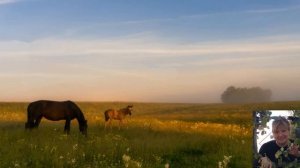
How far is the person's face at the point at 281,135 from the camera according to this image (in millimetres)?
7070

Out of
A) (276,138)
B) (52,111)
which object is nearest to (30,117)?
(52,111)

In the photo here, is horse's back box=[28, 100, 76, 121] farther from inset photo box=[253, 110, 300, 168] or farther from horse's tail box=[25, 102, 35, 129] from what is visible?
inset photo box=[253, 110, 300, 168]

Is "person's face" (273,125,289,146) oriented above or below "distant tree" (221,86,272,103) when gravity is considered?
below

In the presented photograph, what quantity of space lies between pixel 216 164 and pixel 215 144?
4.03 metres

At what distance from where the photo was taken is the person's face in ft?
23.2

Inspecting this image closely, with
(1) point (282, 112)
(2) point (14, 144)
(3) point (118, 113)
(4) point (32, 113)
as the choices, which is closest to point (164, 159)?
(2) point (14, 144)

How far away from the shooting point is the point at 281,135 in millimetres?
7117

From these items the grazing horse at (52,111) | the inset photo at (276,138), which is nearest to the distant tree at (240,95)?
the grazing horse at (52,111)

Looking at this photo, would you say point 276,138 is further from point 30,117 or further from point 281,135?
point 30,117

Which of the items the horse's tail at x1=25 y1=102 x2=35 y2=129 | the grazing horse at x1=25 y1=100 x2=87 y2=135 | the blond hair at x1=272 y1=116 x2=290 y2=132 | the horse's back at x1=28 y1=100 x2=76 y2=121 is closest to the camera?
the blond hair at x1=272 y1=116 x2=290 y2=132

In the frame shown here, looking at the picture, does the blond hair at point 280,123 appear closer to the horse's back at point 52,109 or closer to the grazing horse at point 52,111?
the grazing horse at point 52,111

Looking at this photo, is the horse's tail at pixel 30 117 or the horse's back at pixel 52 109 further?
the horse's back at pixel 52 109

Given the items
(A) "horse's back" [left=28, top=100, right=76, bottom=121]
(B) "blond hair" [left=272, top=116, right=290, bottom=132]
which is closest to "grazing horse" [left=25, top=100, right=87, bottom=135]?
(A) "horse's back" [left=28, top=100, right=76, bottom=121]

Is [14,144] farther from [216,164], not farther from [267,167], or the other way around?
[267,167]
